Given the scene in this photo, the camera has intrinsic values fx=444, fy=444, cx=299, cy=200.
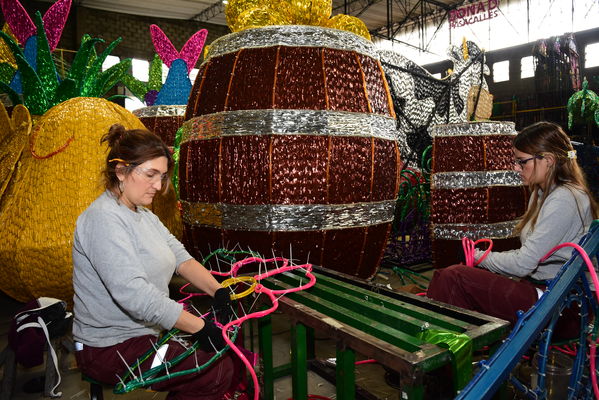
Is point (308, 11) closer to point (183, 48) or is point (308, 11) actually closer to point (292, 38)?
point (292, 38)

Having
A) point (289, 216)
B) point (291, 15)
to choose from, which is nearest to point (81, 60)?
point (291, 15)

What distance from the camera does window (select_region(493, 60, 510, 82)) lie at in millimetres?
18719

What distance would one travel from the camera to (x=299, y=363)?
4.83 feet

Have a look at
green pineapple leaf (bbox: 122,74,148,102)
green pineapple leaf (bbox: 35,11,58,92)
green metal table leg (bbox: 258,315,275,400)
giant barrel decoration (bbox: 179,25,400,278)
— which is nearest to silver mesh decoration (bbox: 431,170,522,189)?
giant barrel decoration (bbox: 179,25,400,278)

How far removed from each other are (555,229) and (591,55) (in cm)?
1764

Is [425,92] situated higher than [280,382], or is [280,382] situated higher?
[425,92]

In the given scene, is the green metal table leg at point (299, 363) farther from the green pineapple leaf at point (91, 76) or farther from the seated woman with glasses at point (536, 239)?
the green pineapple leaf at point (91, 76)

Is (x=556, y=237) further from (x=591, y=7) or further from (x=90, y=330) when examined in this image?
(x=591, y=7)

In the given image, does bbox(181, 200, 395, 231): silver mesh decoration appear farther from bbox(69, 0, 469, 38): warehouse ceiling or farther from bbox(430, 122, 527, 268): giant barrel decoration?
bbox(69, 0, 469, 38): warehouse ceiling

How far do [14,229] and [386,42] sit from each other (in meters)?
22.3

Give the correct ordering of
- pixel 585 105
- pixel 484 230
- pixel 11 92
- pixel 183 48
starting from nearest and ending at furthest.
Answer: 1. pixel 11 92
2. pixel 484 230
3. pixel 183 48
4. pixel 585 105

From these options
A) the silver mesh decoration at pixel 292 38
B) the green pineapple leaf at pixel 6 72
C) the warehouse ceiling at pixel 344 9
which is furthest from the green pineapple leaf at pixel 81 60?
the warehouse ceiling at pixel 344 9

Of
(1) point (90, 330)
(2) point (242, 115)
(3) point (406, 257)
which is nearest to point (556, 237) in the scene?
(2) point (242, 115)

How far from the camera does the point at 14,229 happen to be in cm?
256
